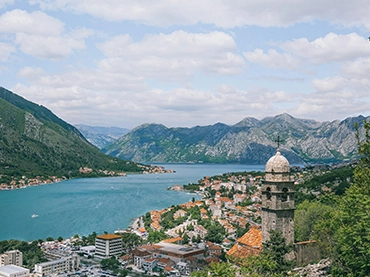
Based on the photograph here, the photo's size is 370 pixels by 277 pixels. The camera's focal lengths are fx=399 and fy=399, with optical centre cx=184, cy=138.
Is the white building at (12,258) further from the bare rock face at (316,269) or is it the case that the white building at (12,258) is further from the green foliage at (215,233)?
the bare rock face at (316,269)

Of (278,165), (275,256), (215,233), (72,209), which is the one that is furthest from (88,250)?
(275,256)

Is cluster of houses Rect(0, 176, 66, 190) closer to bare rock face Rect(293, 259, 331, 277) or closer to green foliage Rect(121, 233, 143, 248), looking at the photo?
green foliage Rect(121, 233, 143, 248)

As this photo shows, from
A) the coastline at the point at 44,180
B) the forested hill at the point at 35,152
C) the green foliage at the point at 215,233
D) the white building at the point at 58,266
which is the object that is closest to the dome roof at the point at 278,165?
the white building at the point at 58,266

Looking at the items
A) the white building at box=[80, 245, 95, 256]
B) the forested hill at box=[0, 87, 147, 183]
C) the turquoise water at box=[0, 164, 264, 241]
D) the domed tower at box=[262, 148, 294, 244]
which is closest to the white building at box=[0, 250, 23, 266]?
the white building at box=[80, 245, 95, 256]

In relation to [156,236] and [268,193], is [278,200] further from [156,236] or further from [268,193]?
[156,236]

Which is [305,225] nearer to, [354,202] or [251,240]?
[251,240]

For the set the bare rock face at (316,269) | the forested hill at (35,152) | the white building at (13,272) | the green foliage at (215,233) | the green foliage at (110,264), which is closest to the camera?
the bare rock face at (316,269)
